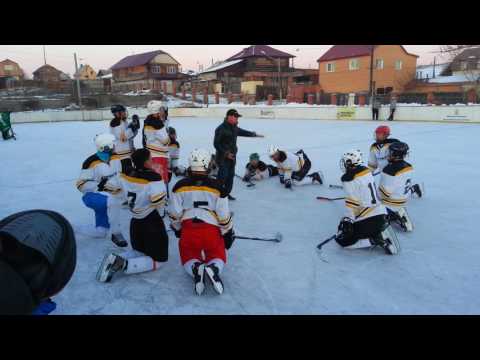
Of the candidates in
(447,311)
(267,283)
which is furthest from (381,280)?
(267,283)

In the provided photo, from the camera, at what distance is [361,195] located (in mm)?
3771

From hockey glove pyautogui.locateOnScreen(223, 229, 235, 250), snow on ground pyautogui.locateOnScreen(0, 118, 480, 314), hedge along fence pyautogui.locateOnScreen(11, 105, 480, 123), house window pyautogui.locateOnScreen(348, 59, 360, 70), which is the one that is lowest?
snow on ground pyautogui.locateOnScreen(0, 118, 480, 314)

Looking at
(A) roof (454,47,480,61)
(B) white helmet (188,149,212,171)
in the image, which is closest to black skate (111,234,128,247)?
(B) white helmet (188,149,212,171)

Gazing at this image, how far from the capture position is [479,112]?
56.3ft

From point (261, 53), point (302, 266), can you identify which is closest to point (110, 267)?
point (302, 266)

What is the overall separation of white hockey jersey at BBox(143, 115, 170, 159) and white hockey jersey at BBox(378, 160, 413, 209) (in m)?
3.15

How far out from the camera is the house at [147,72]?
4900 centimetres

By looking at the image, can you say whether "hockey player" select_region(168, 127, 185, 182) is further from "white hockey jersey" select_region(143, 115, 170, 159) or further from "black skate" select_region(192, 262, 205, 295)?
"black skate" select_region(192, 262, 205, 295)

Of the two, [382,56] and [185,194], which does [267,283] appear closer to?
[185,194]

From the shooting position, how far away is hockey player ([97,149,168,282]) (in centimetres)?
339

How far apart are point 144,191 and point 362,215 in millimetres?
2210

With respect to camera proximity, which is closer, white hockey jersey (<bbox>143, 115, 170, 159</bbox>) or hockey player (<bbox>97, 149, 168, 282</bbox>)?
hockey player (<bbox>97, 149, 168, 282</bbox>)

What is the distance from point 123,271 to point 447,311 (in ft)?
8.97
